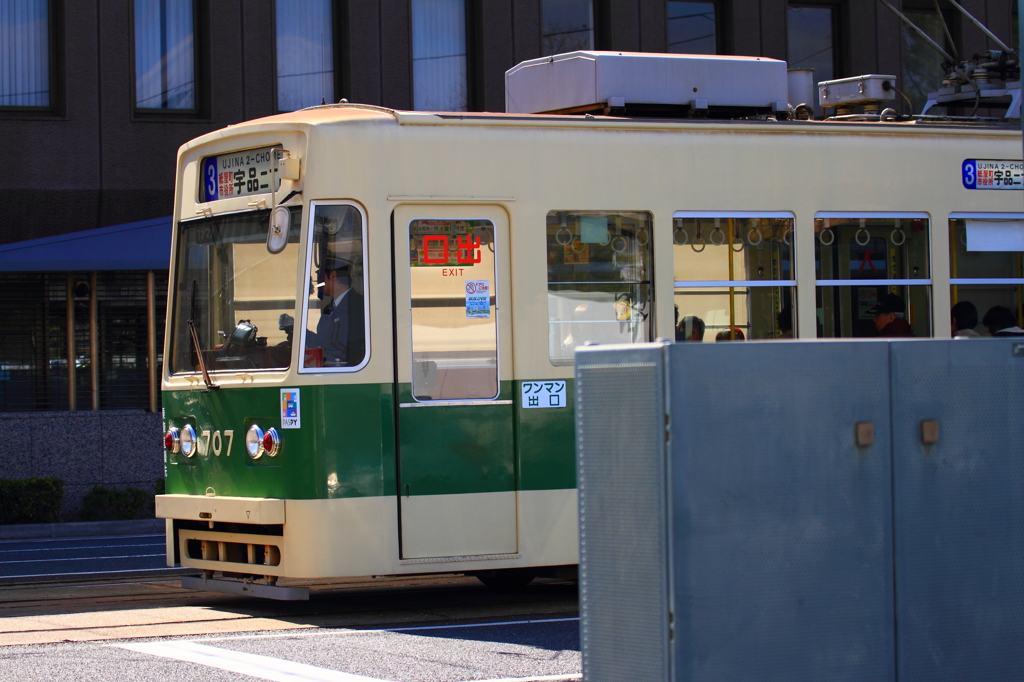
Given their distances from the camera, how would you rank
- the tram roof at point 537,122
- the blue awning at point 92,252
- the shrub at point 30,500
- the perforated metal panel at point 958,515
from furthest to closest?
the blue awning at point 92,252 < the shrub at point 30,500 < the tram roof at point 537,122 < the perforated metal panel at point 958,515

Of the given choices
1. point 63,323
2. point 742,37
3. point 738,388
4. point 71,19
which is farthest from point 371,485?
point 742,37

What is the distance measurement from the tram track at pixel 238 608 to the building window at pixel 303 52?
37.3ft

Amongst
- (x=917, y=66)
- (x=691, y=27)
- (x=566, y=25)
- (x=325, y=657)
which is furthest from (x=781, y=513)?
(x=917, y=66)

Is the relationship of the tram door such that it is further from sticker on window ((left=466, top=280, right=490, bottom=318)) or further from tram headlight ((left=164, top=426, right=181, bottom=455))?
tram headlight ((left=164, top=426, right=181, bottom=455))

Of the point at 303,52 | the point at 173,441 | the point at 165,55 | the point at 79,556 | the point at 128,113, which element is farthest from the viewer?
the point at 303,52

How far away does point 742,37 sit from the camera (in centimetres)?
2130

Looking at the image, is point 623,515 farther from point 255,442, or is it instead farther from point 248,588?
point 248,588

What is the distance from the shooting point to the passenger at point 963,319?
894cm

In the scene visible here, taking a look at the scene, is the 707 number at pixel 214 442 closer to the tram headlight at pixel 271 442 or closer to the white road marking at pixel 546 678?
the tram headlight at pixel 271 442

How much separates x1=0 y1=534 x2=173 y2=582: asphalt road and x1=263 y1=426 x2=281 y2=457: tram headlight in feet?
9.91

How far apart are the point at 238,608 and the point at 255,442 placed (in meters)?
1.36

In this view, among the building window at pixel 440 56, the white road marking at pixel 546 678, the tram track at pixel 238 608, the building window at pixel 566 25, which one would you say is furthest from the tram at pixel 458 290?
the building window at pixel 566 25

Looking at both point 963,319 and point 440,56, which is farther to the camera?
point 440,56

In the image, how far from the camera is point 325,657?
677 cm
